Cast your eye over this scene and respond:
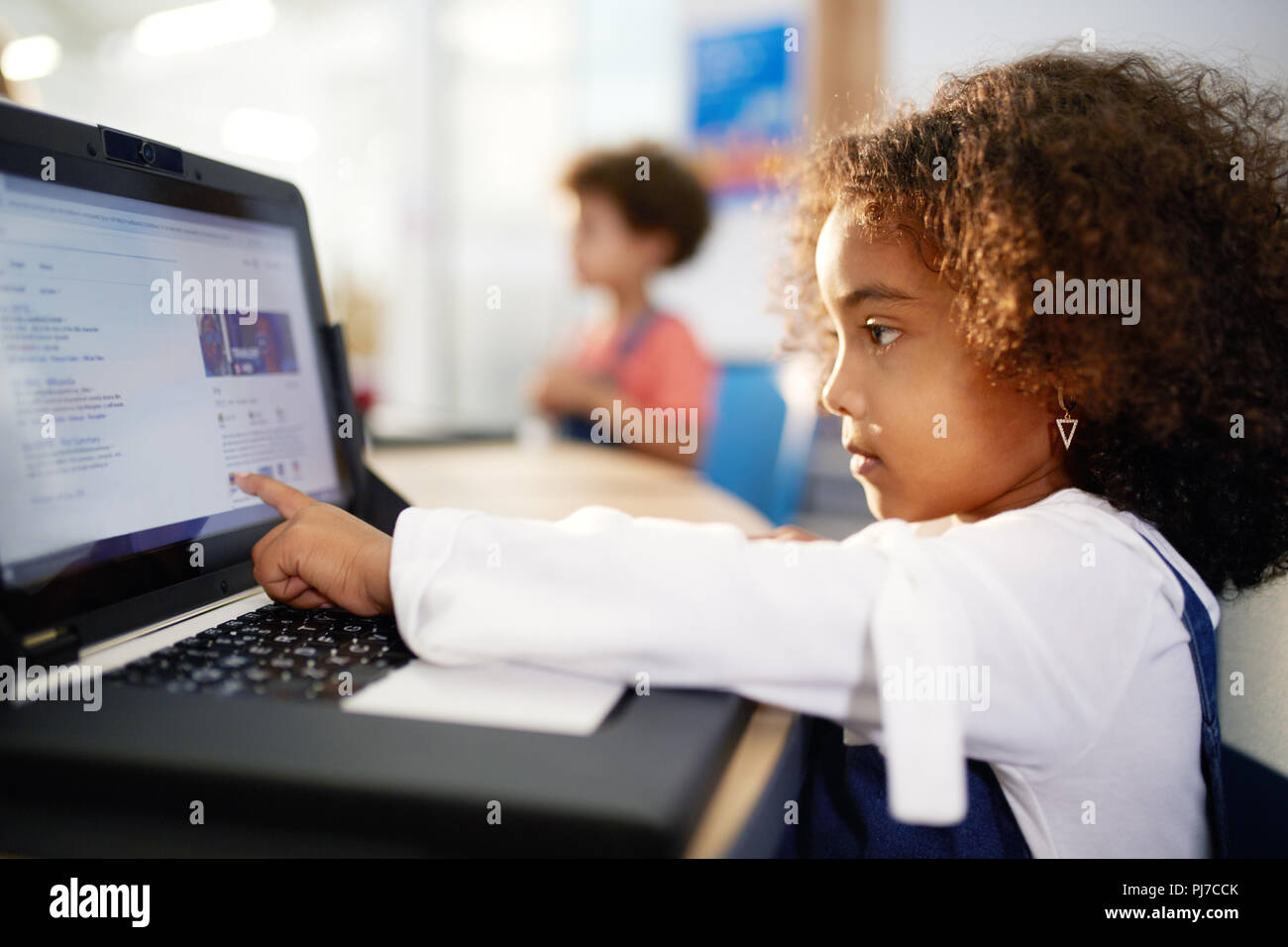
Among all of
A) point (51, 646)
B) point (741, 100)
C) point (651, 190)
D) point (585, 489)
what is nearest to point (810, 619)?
point (51, 646)

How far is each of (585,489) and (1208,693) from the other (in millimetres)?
983

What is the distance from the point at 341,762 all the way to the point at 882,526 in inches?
14.5

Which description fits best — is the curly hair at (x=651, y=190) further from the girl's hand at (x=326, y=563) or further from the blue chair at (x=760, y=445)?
the girl's hand at (x=326, y=563)

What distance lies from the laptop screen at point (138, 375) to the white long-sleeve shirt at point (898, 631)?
181 mm

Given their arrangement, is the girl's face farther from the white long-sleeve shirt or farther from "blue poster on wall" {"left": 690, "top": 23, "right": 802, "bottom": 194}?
"blue poster on wall" {"left": 690, "top": 23, "right": 802, "bottom": 194}

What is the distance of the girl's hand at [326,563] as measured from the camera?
1.75 feet

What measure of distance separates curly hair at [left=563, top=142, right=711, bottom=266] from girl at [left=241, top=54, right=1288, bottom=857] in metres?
1.67

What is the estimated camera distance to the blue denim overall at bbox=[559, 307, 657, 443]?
2.14 m

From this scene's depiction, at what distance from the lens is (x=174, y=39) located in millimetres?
3324

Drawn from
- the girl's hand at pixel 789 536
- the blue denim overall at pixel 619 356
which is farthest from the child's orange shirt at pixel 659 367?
the girl's hand at pixel 789 536

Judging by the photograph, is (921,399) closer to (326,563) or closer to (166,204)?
(326,563)

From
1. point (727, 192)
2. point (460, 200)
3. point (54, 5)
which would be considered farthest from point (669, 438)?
point (54, 5)

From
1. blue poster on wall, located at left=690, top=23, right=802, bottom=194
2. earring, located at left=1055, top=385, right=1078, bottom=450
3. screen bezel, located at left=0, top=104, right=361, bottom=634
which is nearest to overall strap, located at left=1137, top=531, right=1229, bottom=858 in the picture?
earring, located at left=1055, top=385, right=1078, bottom=450

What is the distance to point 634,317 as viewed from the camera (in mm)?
2307
